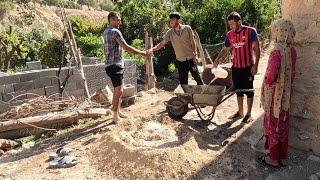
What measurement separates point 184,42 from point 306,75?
2.33 metres

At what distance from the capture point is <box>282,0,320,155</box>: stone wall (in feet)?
16.2

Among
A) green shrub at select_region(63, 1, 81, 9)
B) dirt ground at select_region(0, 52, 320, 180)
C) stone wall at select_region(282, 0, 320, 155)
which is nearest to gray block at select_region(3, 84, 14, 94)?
dirt ground at select_region(0, 52, 320, 180)

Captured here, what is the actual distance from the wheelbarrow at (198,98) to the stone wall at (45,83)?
→ 353cm

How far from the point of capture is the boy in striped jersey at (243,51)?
19.0 feet

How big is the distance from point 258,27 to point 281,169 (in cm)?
1299

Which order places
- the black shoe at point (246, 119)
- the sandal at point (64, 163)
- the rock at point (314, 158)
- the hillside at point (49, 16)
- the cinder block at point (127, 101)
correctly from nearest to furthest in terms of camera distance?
the rock at point (314, 158)
the sandal at point (64, 163)
the black shoe at point (246, 119)
the cinder block at point (127, 101)
the hillside at point (49, 16)

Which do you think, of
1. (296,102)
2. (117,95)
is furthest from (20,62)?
(296,102)

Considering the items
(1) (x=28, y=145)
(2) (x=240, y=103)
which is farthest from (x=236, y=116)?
(1) (x=28, y=145)

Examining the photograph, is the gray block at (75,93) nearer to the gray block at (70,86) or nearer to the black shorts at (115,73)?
the gray block at (70,86)

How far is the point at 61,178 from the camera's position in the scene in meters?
4.91

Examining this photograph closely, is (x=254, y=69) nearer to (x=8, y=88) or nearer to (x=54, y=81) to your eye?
(x=54, y=81)

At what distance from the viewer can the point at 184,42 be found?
6.80 metres

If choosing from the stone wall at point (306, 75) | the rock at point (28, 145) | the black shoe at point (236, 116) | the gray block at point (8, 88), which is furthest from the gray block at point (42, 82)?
the stone wall at point (306, 75)

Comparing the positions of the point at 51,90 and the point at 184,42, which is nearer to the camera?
the point at 184,42
